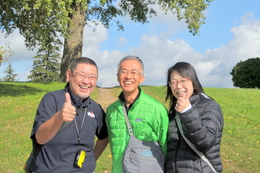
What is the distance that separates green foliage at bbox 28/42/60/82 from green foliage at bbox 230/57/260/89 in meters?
28.1

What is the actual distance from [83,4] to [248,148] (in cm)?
1318

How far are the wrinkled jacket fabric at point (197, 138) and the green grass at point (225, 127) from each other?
0.72 meters

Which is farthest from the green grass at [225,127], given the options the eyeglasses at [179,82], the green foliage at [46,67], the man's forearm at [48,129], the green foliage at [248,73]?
the green foliage at [46,67]

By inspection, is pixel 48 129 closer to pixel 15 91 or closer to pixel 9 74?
pixel 15 91

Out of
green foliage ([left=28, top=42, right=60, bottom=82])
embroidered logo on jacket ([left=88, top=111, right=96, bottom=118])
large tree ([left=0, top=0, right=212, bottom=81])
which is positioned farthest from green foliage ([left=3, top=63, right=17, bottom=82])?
embroidered logo on jacket ([left=88, top=111, right=96, bottom=118])

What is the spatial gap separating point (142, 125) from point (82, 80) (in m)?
0.77

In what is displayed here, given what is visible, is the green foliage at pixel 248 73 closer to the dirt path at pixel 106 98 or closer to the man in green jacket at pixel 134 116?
the dirt path at pixel 106 98

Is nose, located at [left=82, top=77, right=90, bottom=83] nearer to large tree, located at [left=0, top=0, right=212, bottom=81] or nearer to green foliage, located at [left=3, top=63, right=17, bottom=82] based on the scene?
large tree, located at [left=0, top=0, right=212, bottom=81]

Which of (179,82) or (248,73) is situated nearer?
(179,82)

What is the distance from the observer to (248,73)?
36.3 meters

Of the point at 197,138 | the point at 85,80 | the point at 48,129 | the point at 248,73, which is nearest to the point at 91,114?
the point at 85,80

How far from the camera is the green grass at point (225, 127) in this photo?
10.6 metres

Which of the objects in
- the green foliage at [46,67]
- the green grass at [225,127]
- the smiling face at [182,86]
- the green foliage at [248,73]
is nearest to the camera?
the smiling face at [182,86]

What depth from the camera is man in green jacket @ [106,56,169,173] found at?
3.56m
